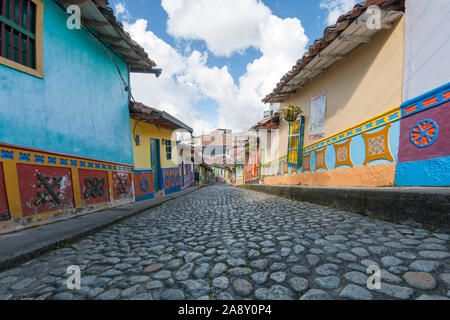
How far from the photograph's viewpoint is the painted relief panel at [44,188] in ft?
10.1

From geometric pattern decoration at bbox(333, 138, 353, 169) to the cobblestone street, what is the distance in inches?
106

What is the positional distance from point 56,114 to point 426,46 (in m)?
6.95

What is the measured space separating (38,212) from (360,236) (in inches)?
196

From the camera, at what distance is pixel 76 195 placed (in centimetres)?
408

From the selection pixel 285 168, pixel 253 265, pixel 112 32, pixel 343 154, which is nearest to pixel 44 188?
pixel 253 265

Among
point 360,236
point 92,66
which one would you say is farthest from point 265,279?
point 92,66

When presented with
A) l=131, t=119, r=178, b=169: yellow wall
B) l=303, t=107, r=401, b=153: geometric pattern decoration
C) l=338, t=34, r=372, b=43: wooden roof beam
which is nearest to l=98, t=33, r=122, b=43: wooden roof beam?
l=131, t=119, r=178, b=169: yellow wall

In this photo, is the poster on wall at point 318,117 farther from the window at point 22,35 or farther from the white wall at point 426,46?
the window at point 22,35

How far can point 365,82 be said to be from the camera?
14.3 ft

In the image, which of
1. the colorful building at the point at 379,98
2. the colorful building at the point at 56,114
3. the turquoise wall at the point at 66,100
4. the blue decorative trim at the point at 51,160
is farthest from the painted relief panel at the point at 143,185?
the colorful building at the point at 379,98

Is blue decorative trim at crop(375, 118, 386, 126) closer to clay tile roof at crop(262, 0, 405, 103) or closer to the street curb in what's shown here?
the street curb

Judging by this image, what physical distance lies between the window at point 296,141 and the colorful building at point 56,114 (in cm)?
609

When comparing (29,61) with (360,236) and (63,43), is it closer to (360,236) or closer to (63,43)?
(63,43)

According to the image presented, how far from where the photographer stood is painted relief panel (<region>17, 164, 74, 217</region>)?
3.08m
